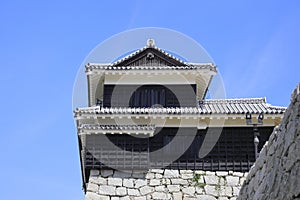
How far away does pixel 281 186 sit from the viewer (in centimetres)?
418

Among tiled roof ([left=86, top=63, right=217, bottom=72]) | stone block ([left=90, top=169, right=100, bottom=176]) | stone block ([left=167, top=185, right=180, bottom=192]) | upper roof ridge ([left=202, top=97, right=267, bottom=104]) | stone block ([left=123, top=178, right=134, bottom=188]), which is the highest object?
tiled roof ([left=86, top=63, right=217, bottom=72])

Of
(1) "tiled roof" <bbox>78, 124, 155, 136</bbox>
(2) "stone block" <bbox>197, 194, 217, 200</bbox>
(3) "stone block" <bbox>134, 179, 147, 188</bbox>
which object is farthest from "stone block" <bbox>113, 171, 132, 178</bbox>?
(2) "stone block" <bbox>197, 194, 217, 200</bbox>

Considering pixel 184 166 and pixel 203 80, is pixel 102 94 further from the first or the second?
pixel 184 166

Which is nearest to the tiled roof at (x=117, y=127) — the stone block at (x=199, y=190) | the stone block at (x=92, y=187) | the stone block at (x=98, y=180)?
the stone block at (x=98, y=180)

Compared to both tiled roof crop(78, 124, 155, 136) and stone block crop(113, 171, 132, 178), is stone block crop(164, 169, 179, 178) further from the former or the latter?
tiled roof crop(78, 124, 155, 136)

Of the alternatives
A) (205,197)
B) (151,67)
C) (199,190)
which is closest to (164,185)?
(199,190)

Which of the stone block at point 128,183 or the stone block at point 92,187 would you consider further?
the stone block at point 128,183

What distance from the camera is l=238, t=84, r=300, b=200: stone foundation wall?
393 cm

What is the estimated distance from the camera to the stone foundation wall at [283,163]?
12.9ft

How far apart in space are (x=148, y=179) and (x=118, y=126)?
1.93 m

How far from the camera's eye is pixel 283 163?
14.0ft

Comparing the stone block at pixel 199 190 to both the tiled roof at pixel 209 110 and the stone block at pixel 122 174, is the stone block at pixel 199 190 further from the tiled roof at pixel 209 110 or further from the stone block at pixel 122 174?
the tiled roof at pixel 209 110

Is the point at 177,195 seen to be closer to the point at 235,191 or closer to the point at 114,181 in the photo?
the point at 235,191

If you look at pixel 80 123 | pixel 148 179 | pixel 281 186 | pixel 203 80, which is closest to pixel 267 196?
pixel 281 186
